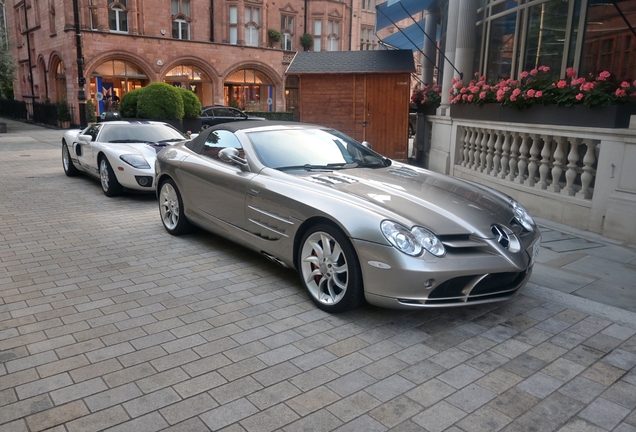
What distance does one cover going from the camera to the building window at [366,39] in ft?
159

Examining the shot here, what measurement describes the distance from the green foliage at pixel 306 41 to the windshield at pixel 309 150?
3726 cm

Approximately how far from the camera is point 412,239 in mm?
3832

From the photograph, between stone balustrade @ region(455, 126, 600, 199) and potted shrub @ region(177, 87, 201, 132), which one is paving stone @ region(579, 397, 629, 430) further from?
potted shrub @ region(177, 87, 201, 132)

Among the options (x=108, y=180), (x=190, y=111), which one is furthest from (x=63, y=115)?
(x=108, y=180)

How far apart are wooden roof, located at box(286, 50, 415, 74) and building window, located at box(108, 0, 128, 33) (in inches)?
892

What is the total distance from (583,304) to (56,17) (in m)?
35.5

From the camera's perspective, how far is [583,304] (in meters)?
4.50

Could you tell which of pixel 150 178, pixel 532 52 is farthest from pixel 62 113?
pixel 532 52

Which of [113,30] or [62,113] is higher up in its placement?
[113,30]

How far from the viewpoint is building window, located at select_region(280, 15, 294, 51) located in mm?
40519

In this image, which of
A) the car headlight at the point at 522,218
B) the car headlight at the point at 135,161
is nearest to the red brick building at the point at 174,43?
the car headlight at the point at 135,161

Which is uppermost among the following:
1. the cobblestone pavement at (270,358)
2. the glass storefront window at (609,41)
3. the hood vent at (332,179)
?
the glass storefront window at (609,41)

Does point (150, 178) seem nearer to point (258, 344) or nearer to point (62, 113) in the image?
point (258, 344)

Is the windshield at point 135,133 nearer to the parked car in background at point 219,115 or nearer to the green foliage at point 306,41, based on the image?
the parked car in background at point 219,115
